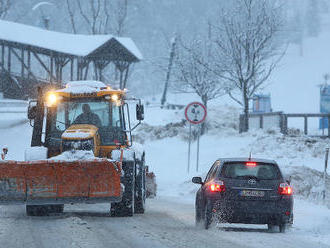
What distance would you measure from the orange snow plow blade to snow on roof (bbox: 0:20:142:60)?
30830mm

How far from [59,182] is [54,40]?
36234 millimetres

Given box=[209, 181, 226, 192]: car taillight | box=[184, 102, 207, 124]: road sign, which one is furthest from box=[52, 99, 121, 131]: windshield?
box=[184, 102, 207, 124]: road sign

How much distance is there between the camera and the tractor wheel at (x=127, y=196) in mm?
14273

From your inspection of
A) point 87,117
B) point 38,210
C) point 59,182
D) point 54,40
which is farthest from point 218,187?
point 54,40

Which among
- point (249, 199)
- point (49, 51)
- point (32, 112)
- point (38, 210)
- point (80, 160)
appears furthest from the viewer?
point (49, 51)

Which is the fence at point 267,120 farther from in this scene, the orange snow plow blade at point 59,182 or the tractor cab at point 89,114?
the orange snow plow blade at point 59,182

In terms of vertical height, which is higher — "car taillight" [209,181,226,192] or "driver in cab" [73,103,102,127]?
"driver in cab" [73,103,102,127]

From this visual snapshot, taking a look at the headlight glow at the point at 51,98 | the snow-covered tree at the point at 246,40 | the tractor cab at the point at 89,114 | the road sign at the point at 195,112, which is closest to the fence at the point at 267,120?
the snow-covered tree at the point at 246,40

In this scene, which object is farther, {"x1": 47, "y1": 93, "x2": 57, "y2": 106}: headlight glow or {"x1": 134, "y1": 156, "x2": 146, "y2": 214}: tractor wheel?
{"x1": 47, "y1": 93, "x2": 57, "y2": 106}: headlight glow

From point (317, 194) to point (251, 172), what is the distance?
24.3 feet

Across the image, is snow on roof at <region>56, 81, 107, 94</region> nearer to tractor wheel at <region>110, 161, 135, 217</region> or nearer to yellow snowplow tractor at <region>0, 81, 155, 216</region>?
yellow snowplow tractor at <region>0, 81, 155, 216</region>

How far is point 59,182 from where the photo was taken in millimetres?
13562

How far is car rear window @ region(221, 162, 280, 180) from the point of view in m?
12.8

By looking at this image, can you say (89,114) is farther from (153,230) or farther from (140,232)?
(140,232)
